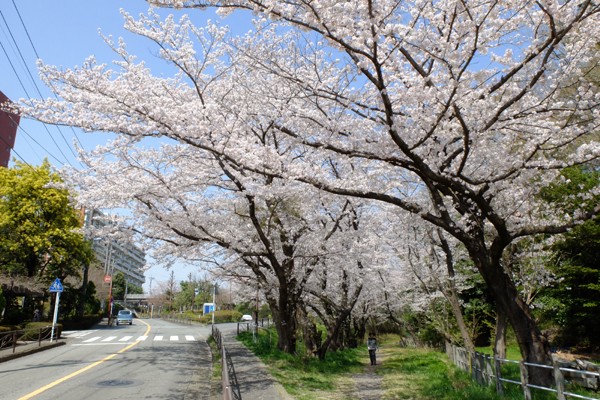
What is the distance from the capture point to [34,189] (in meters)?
25.2

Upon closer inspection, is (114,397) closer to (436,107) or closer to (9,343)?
(436,107)

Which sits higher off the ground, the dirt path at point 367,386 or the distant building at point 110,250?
the distant building at point 110,250

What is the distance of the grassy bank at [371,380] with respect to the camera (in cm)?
873

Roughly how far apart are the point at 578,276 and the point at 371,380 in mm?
8994

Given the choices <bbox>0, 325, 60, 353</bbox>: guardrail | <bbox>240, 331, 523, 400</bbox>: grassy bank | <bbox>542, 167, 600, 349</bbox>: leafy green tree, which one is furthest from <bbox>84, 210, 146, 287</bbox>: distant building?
<bbox>542, 167, 600, 349</bbox>: leafy green tree

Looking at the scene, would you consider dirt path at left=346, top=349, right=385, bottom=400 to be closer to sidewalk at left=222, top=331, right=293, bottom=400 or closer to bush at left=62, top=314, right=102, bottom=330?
sidewalk at left=222, top=331, right=293, bottom=400

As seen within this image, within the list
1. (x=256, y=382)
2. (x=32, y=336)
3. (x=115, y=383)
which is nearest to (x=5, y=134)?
(x=32, y=336)

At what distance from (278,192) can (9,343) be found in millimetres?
12430

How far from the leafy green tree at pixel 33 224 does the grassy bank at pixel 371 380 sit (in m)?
17.0

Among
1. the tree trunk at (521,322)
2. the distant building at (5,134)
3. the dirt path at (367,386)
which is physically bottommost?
the dirt path at (367,386)

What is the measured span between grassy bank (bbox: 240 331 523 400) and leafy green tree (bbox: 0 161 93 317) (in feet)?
55.7

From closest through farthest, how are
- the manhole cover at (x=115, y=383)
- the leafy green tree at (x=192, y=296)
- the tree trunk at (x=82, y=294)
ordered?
1. the manhole cover at (x=115, y=383)
2. the tree trunk at (x=82, y=294)
3. the leafy green tree at (x=192, y=296)

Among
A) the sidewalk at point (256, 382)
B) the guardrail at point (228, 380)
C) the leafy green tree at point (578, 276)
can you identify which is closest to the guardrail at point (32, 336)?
the sidewalk at point (256, 382)

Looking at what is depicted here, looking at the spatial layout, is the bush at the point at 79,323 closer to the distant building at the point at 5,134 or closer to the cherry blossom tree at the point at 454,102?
the distant building at the point at 5,134
